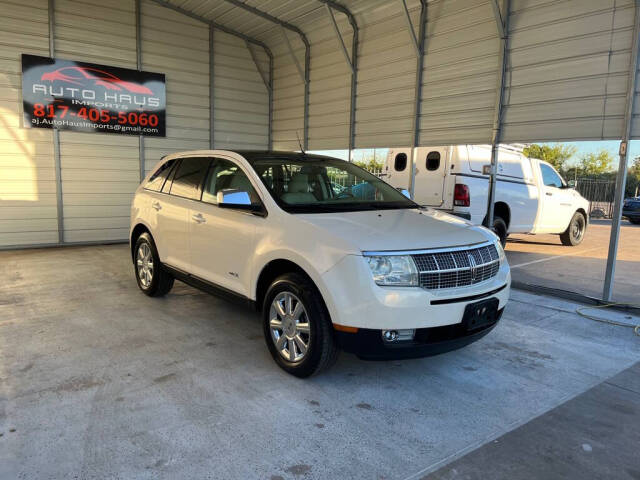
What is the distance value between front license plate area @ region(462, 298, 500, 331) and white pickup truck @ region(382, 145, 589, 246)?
422cm

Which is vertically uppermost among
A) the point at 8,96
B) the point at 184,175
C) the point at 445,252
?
the point at 8,96

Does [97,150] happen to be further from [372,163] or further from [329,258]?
[329,258]

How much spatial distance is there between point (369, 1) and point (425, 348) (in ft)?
22.3

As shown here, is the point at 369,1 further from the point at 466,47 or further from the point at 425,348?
the point at 425,348

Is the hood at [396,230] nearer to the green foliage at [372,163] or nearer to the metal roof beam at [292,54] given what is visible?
the green foliage at [372,163]

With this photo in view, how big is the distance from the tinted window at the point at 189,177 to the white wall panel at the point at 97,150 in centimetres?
527

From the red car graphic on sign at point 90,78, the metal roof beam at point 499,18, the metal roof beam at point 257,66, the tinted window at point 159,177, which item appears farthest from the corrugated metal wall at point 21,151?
the metal roof beam at point 499,18

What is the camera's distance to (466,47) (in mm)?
6938

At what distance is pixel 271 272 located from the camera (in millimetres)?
3766

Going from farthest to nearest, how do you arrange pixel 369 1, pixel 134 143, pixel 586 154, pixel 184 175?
pixel 586 154
pixel 134 143
pixel 369 1
pixel 184 175

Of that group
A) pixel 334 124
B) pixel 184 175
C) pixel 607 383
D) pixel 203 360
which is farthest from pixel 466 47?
pixel 203 360

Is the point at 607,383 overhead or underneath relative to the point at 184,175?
underneath

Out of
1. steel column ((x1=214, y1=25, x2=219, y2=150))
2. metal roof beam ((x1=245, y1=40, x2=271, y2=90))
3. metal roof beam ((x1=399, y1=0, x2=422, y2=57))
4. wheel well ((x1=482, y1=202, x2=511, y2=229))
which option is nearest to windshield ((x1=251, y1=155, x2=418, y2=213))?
metal roof beam ((x1=399, y1=0, x2=422, y2=57))

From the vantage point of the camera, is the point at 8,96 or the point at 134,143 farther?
the point at 134,143
